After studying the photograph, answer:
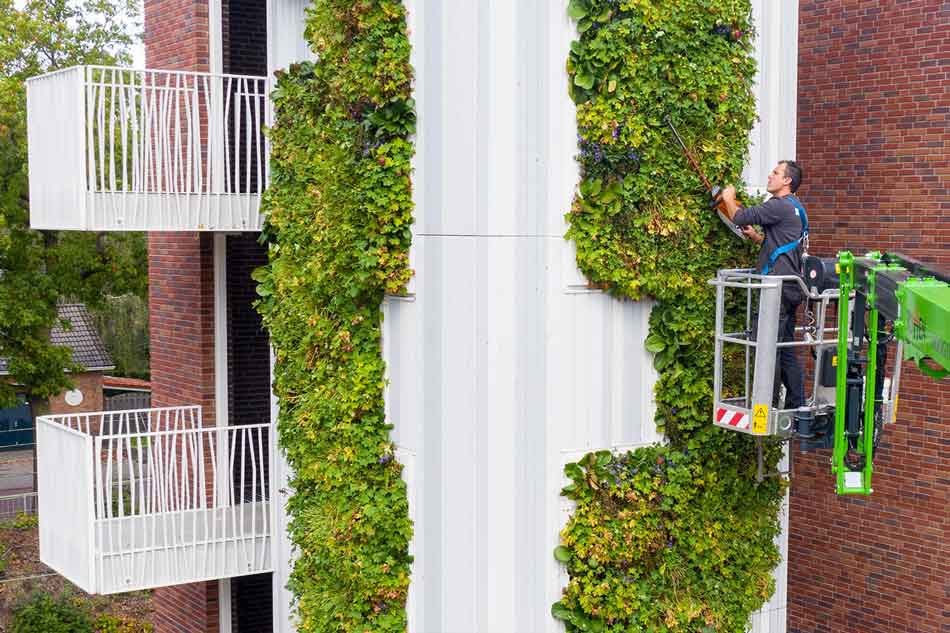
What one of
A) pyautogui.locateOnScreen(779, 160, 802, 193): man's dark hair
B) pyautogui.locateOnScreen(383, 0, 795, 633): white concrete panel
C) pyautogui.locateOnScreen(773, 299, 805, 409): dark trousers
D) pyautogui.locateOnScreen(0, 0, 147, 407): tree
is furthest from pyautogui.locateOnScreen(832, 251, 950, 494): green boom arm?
pyautogui.locateOnScreen(0, 0, 147, 407): tree

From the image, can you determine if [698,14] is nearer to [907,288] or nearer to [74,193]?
[907,288]

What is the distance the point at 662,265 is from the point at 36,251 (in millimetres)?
22329

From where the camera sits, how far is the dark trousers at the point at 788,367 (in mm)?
9273

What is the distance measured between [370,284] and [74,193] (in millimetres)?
3516

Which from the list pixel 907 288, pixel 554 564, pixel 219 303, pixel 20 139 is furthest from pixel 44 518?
pixel 20 139

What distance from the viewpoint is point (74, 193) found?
11.9 meters

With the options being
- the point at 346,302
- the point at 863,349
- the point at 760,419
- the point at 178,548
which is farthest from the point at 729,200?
the point at 178,548

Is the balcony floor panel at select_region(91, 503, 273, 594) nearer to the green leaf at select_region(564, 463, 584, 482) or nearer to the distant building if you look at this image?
the green leaf at select_region(564, 463, 584, 482)

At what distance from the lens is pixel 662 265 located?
32.7 ft

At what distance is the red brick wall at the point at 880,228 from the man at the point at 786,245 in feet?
13.9

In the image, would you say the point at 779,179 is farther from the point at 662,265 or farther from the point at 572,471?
the point at 572,471

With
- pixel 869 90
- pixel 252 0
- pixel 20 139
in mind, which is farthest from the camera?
pixel 20 139

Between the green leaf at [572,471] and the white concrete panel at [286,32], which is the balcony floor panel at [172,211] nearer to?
the white concrete panel at [286,32]

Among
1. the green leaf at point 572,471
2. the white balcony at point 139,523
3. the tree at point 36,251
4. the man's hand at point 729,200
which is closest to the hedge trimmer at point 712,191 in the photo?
the man's hand at point 729,200
